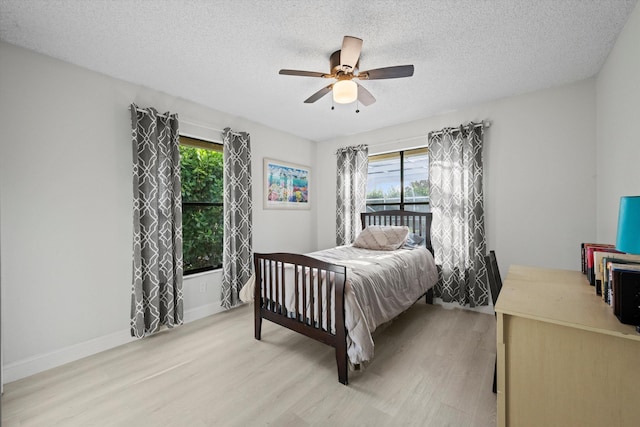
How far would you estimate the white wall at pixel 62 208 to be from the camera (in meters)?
1.95

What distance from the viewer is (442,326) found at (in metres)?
2.77

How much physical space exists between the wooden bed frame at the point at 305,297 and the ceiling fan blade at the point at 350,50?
4.76 feet

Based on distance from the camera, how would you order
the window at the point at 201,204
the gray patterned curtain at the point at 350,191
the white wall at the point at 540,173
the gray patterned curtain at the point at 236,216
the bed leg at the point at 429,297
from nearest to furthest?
1. the white wall at the point at 540,173
2. the window at the point at 201,204
3. the gray patterned curtain at the point at 236,216
4. the bed leg at the point at 429,297
5. the gray patterned curtain at the point at 350,191

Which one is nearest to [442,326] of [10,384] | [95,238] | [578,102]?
[578,102]

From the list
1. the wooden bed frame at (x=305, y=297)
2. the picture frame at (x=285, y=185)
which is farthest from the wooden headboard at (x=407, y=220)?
the wooden bed frame at (x=305, y=297)

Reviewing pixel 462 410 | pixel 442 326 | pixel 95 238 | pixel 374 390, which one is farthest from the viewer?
pixel 442 326

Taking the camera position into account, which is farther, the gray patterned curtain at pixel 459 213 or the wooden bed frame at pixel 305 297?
the gray patterned curtain at pixel 459 213

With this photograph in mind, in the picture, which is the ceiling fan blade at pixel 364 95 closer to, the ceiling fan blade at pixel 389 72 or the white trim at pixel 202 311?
the ceiling fan blade at pixel 389 72

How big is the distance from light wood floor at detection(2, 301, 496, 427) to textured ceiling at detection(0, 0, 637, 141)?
2509 millimetres

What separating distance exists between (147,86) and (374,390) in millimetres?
3417

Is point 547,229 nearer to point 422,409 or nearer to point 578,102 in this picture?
point 578,102

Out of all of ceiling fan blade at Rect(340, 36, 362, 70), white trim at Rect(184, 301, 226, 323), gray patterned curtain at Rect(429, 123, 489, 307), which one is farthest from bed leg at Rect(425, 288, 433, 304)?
ceiling fan blade at Rect(340, 36, 362, 70)

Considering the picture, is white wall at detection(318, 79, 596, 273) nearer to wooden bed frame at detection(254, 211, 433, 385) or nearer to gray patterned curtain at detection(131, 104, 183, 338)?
wooden bed frame at detection(254, 211, 433, 385)

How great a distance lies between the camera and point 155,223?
8.52 feet
